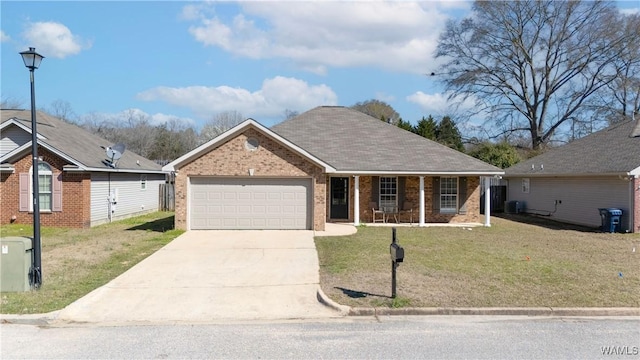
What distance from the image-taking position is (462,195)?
20.8 m

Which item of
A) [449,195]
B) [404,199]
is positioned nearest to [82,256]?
[404,199]

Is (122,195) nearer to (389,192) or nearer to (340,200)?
(340,200)

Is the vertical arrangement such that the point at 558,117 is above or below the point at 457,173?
above

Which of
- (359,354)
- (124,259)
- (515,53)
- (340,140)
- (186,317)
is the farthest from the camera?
(515,53)

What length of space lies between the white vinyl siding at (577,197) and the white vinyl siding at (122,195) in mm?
20598

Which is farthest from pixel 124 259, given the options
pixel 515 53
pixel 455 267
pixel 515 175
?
pixel 515 53

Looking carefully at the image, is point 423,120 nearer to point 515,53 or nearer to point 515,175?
point 515,53

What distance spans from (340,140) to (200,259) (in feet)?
38.8

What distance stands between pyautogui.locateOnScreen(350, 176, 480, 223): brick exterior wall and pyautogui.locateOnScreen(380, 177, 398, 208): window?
1.54 ft

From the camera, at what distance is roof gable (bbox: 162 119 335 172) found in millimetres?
17359

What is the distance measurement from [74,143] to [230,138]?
28.3ft

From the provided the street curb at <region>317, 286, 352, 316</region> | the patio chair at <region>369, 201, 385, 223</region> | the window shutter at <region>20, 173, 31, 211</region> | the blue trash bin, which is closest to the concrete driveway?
the street curb at <region>317, 286, 352, 316</region>

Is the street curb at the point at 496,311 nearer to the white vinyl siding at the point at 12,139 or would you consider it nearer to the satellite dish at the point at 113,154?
the satellite dish at the point at 113,154

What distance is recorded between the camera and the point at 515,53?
41094mm
